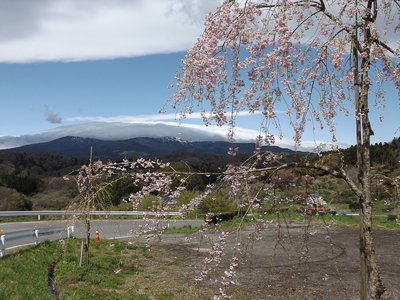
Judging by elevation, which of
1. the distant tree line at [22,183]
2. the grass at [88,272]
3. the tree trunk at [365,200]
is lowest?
the distant tree line at [22,183]

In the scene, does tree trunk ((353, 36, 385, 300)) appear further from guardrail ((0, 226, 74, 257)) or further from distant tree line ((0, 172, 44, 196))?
distant tree line ((0, 172, 44, 196))

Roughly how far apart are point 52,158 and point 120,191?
133 ft

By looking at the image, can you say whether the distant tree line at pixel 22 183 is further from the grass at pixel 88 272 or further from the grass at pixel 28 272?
the grass at pixel 28 272

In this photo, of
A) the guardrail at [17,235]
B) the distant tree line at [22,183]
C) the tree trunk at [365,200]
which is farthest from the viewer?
the distant tree line at [22,183]

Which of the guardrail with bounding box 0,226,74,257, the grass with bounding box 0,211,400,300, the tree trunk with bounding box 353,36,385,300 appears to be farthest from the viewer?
the guardrail with bounding box 0,226,74,257

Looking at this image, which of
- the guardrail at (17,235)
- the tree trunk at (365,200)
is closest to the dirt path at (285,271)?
the tree trunk at (365,200)

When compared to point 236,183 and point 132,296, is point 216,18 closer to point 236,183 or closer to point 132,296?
point 236,183

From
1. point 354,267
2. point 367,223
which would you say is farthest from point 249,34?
point 354,267

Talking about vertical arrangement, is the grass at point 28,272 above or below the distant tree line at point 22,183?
above

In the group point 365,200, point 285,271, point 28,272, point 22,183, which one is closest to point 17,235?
point 28,272

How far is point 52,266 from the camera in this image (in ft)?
35.6

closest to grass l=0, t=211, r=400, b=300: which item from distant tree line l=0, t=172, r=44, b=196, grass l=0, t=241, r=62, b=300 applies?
grass l=0, t=241, r=62, b=300

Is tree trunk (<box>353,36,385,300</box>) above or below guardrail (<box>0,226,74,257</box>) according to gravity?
above

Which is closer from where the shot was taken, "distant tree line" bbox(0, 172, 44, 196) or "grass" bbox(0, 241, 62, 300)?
"grass" bbox(0, 241, 62, 300)
